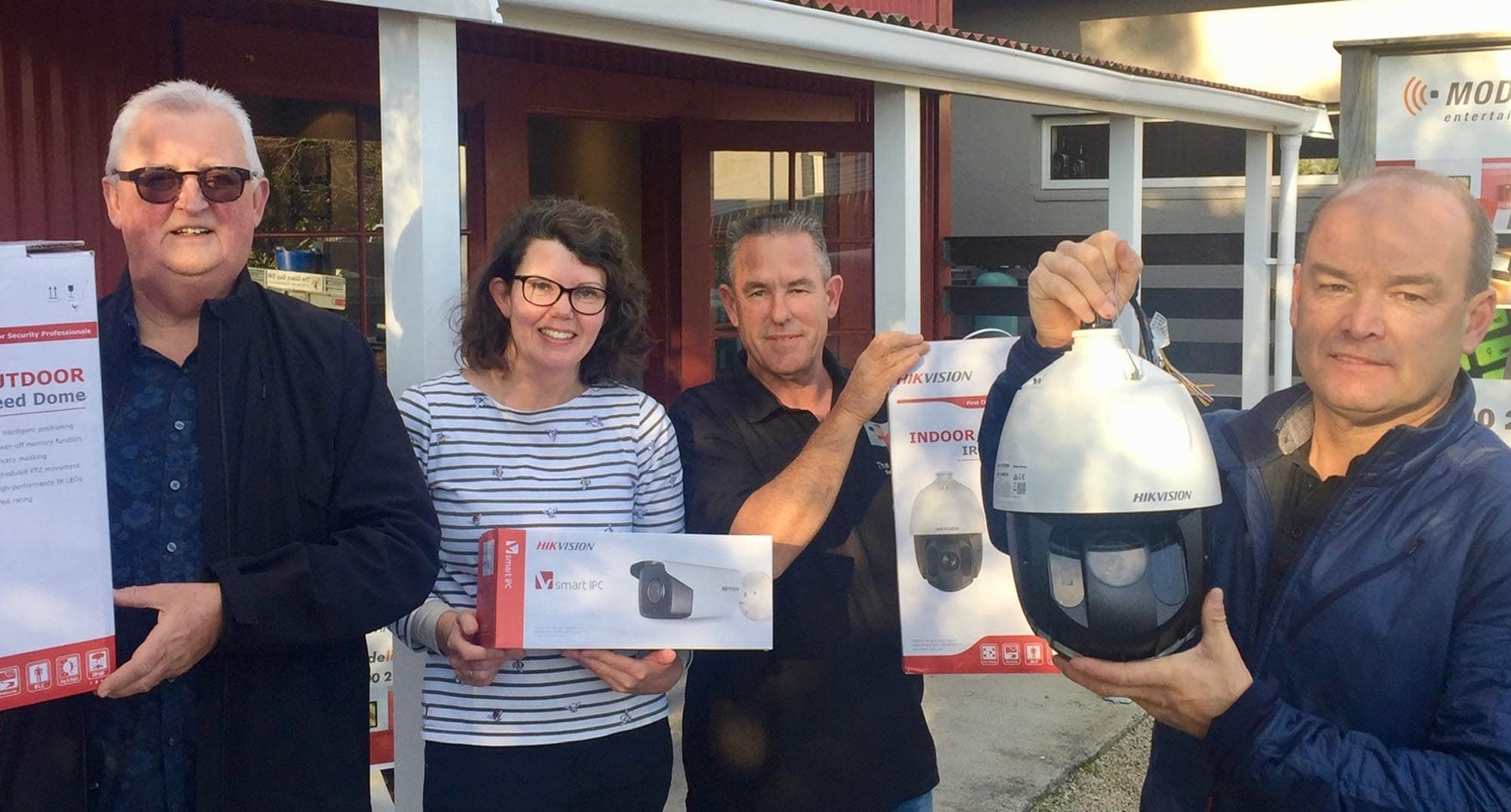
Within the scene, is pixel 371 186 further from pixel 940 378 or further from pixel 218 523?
pixel 218 523

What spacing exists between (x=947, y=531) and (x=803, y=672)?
348mm

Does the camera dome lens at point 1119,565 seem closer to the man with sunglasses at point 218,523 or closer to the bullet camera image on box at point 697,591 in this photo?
the bullet camera image on box at point 697,591

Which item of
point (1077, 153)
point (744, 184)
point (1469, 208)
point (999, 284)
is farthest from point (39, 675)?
point (1077, 153)

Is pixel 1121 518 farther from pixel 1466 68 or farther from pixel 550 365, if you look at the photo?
pixel 1466 68

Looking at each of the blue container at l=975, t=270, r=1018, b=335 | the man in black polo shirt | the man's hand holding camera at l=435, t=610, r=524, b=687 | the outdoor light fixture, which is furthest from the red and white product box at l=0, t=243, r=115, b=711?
the blue container at l=975, t=270, r=1018, b=335

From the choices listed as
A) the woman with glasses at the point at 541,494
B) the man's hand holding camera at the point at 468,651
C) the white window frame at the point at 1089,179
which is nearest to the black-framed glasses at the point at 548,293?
the woman with glasses at the point at 541,494

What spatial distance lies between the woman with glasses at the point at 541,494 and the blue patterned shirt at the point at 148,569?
396 mm

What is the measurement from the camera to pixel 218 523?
67.9 inches

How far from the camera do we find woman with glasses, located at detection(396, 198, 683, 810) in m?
2.02

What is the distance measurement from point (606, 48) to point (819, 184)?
152 cm

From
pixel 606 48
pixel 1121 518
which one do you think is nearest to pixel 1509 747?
pixel 1121 518

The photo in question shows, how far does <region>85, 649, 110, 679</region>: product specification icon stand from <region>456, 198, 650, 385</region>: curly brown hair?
792mm

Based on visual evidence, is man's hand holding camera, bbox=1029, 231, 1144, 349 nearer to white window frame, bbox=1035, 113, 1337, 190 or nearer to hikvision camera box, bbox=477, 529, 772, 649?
hikvision camera box, bbox=477, 529, 772, 649

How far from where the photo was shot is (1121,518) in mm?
1384
